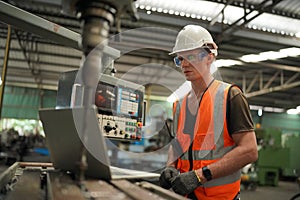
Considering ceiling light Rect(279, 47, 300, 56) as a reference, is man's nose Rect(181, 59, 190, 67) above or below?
below

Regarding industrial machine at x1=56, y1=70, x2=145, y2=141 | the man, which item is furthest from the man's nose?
industrial machine at x1=56, y1=70, x2=145, y2=141

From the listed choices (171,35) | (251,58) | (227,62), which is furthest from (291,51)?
(171,35)

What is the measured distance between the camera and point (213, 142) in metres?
1.08

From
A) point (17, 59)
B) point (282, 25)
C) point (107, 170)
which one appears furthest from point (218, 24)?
point (17, 59)

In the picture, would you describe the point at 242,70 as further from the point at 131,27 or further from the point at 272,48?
the point at 131,27

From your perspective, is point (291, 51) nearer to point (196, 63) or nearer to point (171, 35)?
point (171, 35)

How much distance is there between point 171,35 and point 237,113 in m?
3.86

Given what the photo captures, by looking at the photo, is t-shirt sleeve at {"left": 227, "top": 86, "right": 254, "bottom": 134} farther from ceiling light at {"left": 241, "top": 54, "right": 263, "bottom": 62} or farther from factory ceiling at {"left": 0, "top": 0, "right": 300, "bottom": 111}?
ceiling light at {"left": 241, "top": 54, "right": 263, "bottom": 62}

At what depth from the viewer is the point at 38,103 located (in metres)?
9.34

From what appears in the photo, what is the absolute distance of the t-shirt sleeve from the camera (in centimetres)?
103

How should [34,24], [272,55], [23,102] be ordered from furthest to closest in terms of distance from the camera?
1. [23,102]
2. [272,55]
3. [34,24]

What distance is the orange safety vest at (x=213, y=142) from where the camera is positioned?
106 cm

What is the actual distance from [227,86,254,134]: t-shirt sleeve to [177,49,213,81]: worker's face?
0.56ft

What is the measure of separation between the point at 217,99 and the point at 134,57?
5433mm
